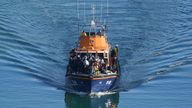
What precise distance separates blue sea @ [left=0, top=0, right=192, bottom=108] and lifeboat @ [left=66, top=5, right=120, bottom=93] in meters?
0.83

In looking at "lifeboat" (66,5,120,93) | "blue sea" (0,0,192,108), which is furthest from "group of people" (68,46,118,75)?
"blue sea" (0,0,192,108)

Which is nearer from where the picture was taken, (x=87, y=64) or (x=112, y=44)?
(x=87, y=64)

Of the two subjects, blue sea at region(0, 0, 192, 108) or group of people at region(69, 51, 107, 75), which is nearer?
group of people at region(69, 51, 107, 75)

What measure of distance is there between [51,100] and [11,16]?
18.3m

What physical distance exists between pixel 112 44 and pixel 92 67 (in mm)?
11483

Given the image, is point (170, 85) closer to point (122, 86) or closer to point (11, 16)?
point (122, 86)

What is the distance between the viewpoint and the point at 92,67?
3991cm

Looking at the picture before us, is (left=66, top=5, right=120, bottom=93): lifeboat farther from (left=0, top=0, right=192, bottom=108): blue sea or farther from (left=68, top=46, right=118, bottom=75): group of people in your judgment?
(left=0, top=0, right=192, bottom=108): blue sea

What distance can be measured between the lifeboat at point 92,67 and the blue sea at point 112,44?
2.72ft

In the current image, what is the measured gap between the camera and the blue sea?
134 feet

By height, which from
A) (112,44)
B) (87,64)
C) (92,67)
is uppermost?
(87,64)

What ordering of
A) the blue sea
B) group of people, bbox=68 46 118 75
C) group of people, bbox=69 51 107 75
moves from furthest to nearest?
1. the blue sea
2. group of people, bbox=68 46 118 75
3. group of people, bbox=69 51 107 75

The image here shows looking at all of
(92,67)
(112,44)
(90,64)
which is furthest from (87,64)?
(112,44)

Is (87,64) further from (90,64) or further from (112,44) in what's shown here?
(112,44)
